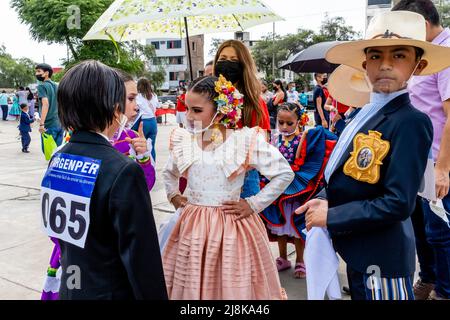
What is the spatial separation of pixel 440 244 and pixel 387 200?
4.85ft

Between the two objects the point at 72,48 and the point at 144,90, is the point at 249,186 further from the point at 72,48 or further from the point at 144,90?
the point at 72,48

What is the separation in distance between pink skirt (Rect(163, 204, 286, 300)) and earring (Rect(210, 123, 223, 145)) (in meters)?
0.36

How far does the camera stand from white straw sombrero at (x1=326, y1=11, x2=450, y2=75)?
1.74m

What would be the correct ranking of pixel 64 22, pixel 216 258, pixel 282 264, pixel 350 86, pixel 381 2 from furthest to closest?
pixel 381 2 → pixel 64 22 → pixel 282 264 → pixel 350 86 → pixel 216 258

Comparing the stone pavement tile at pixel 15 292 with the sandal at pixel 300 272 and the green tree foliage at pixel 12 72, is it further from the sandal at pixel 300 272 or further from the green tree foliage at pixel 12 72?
the green tree foliage at pixel 12 72

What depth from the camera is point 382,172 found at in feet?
5.36

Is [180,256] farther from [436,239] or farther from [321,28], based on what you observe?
[321,28]

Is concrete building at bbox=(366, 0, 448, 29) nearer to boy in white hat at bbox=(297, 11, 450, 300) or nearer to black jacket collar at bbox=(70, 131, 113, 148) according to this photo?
boy in white hat at bbox=(297, 11, 450, 300)

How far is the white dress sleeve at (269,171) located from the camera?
7.95ft

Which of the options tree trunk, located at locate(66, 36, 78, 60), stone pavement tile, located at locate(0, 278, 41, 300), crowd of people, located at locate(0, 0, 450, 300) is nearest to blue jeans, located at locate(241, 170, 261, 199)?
crowd of people, located at locate(0, 0, 450, 300)

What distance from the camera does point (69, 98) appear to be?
60.2 inches

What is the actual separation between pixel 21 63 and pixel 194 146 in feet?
279

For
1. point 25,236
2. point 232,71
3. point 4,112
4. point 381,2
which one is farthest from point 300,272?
→ point 381,2

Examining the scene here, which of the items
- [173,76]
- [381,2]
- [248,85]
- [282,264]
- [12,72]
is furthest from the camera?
[173,76]
